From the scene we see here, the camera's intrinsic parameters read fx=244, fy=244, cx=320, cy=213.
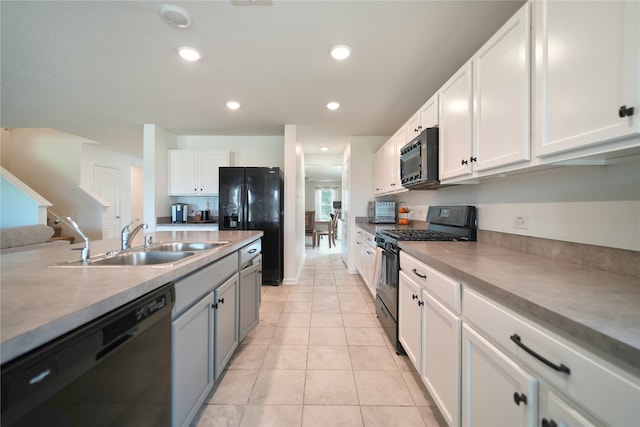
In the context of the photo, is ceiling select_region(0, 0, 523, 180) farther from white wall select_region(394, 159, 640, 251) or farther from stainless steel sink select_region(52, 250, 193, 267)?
stainless steel sink select_region(52, 250, 193, 267)

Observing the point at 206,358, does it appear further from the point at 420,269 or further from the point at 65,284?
the point at 420,269

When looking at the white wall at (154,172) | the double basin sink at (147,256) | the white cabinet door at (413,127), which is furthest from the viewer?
the white wall at (154,172)

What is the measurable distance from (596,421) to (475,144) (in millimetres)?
1336

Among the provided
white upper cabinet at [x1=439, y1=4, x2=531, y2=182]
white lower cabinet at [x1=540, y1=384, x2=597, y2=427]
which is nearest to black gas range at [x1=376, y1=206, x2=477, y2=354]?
white upper cabinet at [x1=439, y1=4, x2=531, y2=182]

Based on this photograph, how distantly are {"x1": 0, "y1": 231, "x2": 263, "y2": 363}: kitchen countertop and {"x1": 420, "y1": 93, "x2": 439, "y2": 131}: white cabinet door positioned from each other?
2.03 m

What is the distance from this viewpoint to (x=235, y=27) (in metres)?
1.75

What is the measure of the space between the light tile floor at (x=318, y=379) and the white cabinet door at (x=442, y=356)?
249 mm

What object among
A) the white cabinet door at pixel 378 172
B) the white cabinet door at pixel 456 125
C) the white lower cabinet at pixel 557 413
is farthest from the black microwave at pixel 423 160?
the white lower cabinet at pixel 557 413

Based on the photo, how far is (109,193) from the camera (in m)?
6.00

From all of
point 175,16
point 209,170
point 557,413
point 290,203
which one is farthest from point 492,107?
point 209,170

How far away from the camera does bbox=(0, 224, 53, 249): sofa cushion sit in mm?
2883

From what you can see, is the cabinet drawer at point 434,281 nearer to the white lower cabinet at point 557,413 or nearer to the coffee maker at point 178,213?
the white lower cabinet at point 557,413

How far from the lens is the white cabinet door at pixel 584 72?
74 cm

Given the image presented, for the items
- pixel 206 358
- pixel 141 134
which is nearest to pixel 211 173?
pixel 141 134
